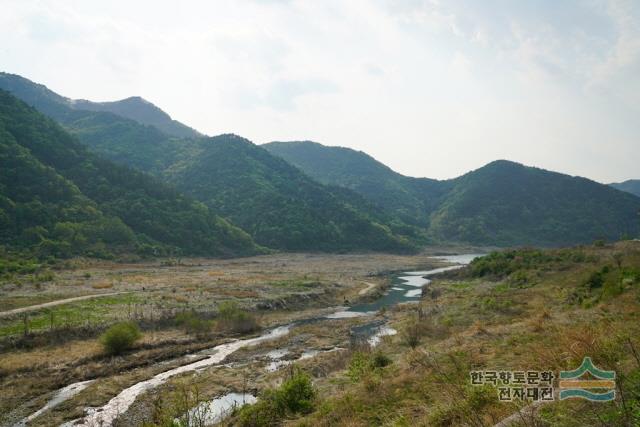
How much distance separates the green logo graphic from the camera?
7.33 m

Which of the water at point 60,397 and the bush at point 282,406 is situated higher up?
the bush at point 282,406

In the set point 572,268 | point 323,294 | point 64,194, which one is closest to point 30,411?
point 323,294

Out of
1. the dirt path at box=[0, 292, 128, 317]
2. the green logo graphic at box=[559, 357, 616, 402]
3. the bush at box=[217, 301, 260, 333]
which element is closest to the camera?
the green logo graphic at box=[559, 357, 616, 402]

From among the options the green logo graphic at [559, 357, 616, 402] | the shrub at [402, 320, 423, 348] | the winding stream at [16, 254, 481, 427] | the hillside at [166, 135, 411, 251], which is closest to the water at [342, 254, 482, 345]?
the winding stream at [16, 254, 481, 427]

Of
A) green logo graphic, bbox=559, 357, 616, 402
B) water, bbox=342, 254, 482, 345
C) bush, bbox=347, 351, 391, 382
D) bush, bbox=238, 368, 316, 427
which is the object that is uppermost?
green logo graphic, bbox=559, 357, 616, 402

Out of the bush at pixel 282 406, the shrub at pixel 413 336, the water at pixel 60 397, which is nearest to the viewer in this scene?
the bush at pixel 282 406

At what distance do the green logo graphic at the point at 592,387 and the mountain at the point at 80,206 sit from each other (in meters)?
96.7

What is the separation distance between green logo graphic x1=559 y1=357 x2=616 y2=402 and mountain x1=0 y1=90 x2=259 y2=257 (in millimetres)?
96726

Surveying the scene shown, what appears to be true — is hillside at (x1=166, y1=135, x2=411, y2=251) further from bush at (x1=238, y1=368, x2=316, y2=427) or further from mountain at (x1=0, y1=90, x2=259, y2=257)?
bush at (x1=238, y1=368, x2=316, y2=427)

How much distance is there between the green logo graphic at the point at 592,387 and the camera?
7332 millimetres

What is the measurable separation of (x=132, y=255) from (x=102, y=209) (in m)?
24.5

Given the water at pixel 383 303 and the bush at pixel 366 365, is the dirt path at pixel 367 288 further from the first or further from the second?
the bush at pixel 366 365

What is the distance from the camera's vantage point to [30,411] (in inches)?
879

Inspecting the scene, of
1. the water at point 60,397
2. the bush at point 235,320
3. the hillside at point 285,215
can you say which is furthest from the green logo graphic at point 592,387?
the hillside at point 285,215
